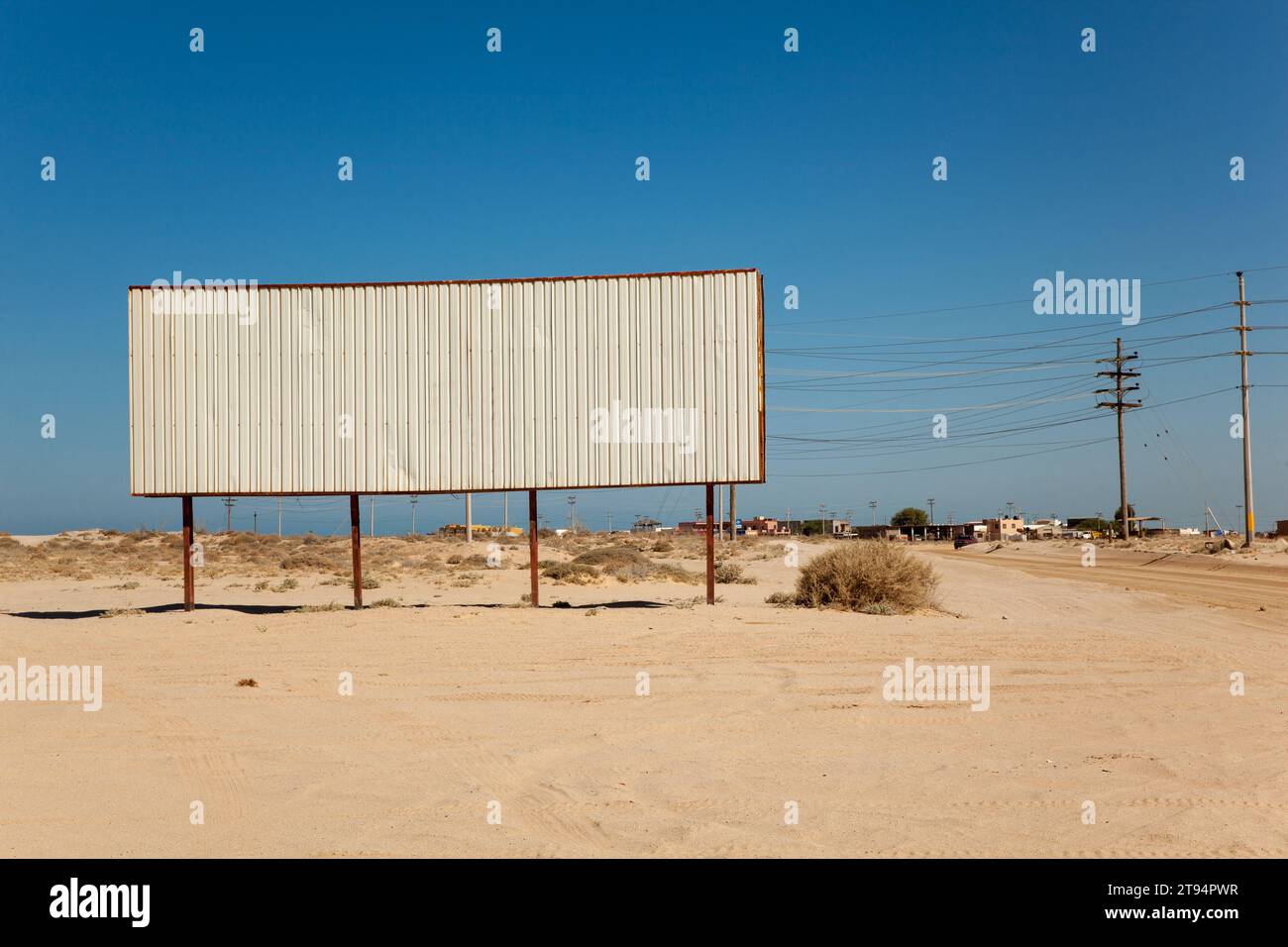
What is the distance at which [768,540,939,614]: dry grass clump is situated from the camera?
1717 cm

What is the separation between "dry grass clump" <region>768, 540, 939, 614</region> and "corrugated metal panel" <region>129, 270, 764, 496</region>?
3.05 metres

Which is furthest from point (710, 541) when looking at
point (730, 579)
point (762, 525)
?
point (762, 525)

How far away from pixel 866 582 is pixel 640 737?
10339 millimetres

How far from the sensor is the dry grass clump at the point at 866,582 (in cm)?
1717

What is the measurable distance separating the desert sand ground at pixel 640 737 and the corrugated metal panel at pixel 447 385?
249cm

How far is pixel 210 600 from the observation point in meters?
21.1

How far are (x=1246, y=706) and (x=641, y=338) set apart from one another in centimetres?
1013

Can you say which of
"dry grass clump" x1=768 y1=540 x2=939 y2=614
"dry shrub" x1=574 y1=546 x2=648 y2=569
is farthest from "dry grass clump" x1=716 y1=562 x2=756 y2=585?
"dry grass clump" x1=768 y1=540 x2=939 y2=614

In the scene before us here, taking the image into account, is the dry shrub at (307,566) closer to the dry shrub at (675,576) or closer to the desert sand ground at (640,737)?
the dry shrub at (675,576)

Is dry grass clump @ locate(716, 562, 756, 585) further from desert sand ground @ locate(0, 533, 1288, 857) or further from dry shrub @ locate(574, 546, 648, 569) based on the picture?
desert sand ground @ locate(0, 533, 1288, 857)

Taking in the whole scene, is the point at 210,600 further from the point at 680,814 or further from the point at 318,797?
the point at 680,814

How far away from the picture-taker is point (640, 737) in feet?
25.4
